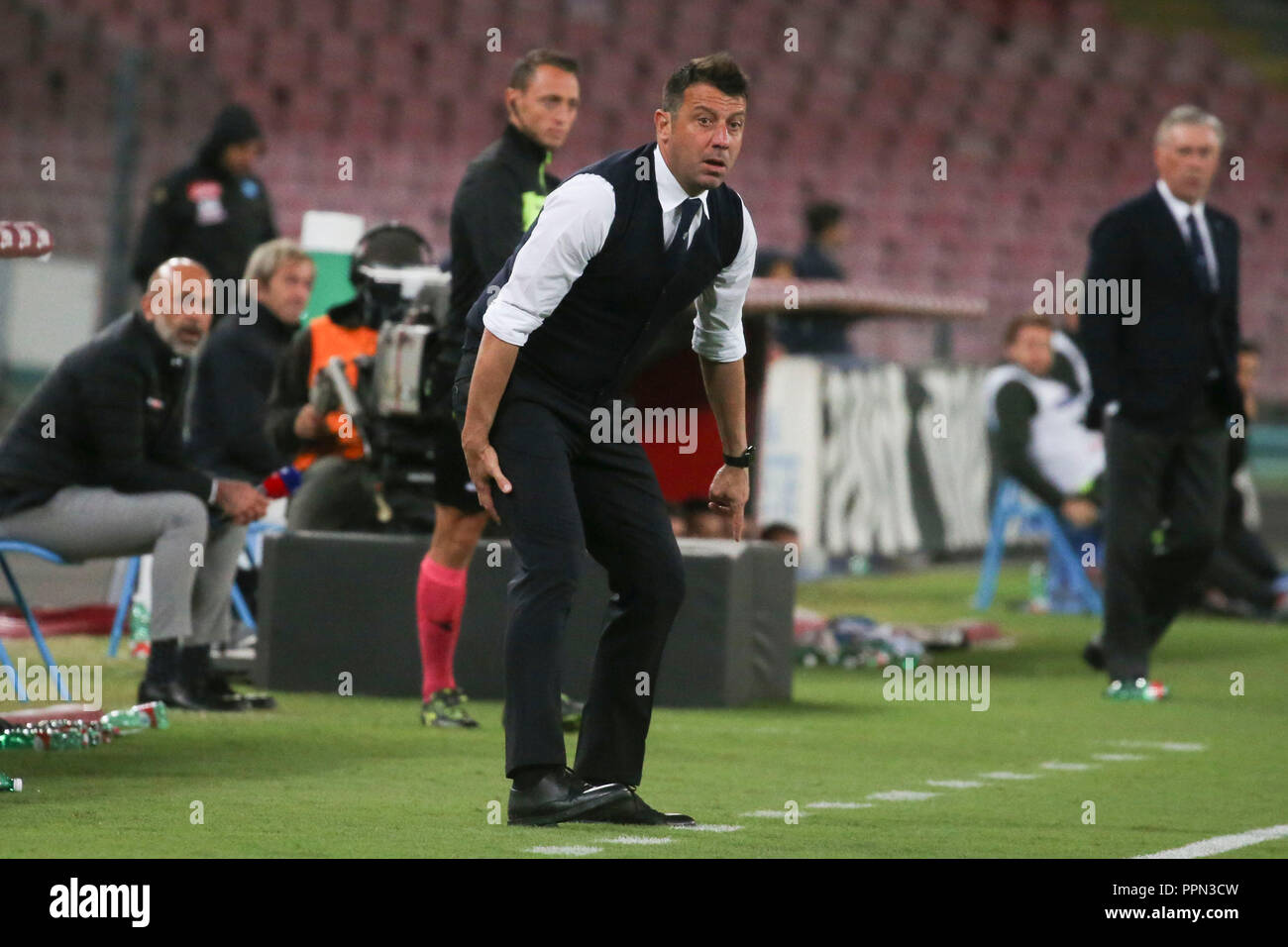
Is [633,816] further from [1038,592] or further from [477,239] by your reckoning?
[1038,592]

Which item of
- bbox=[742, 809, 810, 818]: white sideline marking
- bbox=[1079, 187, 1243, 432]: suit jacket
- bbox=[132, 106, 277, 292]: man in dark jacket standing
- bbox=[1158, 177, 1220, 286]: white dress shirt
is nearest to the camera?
bbox=[742, 809, 810, 818]: white sideline marking

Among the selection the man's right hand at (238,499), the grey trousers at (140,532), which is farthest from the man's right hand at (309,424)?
the grey trousers at (140,532)

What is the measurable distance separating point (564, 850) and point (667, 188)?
1.53 meters

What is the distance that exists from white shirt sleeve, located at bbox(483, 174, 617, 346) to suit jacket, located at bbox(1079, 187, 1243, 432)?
12.4ft

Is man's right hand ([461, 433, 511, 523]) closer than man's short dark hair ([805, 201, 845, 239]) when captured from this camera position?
Yes

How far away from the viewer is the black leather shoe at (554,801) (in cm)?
501

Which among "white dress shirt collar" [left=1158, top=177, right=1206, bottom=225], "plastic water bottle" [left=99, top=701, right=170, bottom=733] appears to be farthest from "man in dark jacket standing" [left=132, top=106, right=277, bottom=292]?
"plastic water bottle" [left=99, top=701, right=170, bottom=733]

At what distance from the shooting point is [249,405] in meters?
8.67

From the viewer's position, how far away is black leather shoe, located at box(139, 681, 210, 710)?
7.29 m

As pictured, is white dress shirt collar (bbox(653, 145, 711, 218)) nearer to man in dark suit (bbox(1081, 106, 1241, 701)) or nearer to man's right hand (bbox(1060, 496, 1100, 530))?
man in dark suit (bbox(1081, 106, 1241, 701))

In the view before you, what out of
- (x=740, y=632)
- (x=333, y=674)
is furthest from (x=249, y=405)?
(x=740, y=632)

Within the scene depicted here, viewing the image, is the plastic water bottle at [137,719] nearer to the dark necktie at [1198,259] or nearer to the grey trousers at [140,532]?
the grey trousers at [140,532]

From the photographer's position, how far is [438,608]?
281 inches
